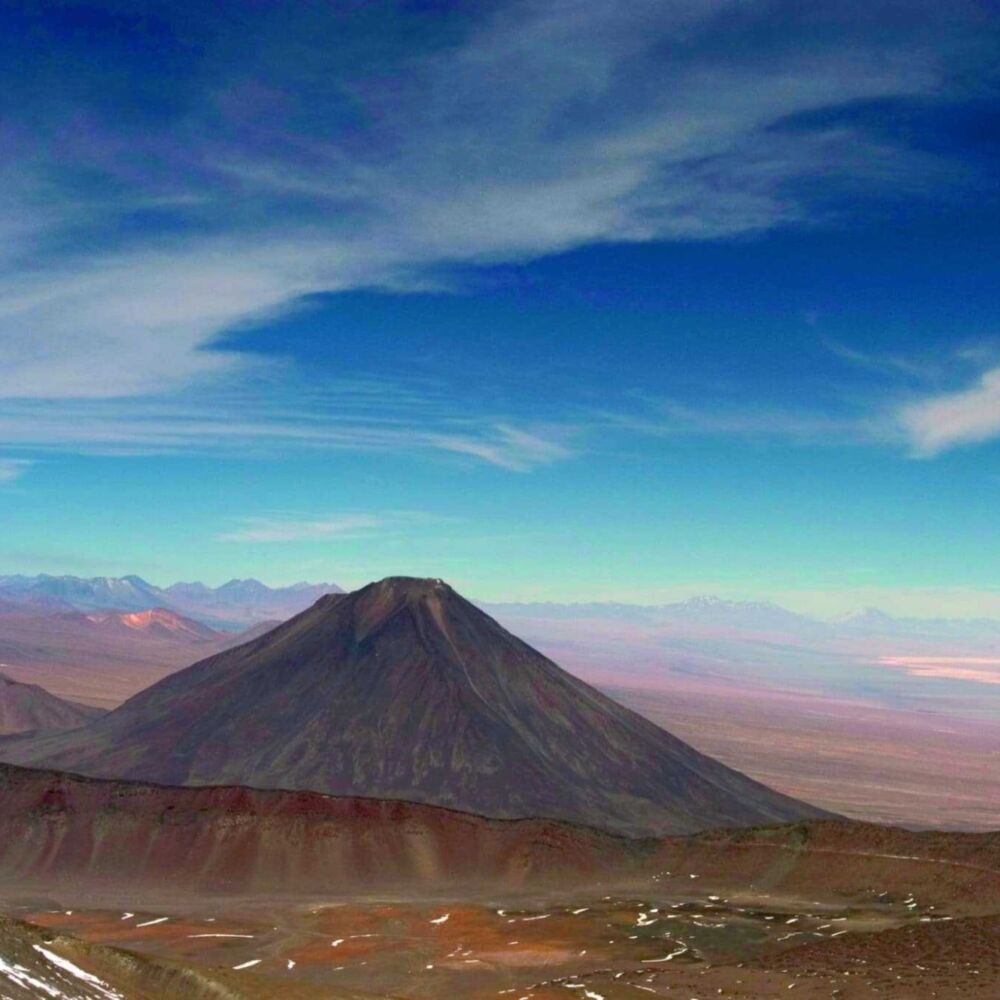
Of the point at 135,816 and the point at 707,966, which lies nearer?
the point at 707,966

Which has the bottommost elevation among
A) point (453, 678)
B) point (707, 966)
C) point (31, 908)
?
point (31, 908)

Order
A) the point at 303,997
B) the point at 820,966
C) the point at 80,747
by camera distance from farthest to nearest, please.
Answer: the point at 80,747 < the point at 820,966 < the point at 303,997

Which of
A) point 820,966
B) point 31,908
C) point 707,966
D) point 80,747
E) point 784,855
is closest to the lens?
point 820,966

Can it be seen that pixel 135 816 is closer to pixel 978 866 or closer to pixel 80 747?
pixel 80 747

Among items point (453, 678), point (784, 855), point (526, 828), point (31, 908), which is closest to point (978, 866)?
point (784, 855)

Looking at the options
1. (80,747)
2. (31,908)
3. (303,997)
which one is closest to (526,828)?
(31,908)

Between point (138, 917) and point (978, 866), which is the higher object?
point (978, 866)
